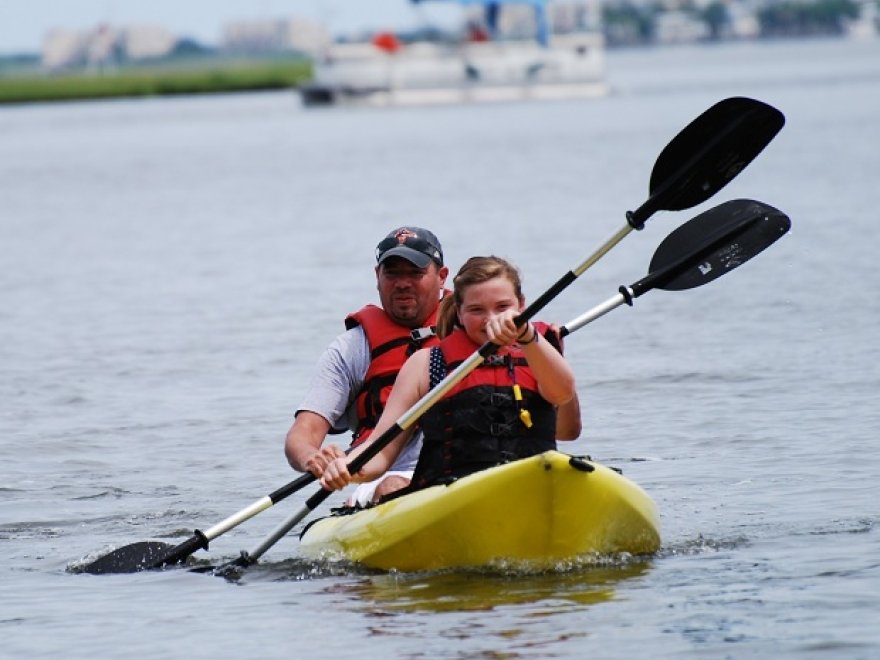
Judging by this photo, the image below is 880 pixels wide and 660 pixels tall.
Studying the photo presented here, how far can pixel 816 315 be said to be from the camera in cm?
1602

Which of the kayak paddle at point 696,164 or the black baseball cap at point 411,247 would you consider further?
the kayak paddle at point 696,164

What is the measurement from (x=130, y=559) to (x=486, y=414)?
201 cm

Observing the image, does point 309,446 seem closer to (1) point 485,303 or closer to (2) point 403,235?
(2) point 403,235

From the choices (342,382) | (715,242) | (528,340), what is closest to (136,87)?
(715,242)

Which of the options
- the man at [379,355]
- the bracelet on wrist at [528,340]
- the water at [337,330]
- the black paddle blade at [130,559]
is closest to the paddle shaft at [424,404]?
the bracelet on wrist at [528,340]

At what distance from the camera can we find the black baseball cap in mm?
7883

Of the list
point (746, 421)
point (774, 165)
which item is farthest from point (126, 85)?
point (746, 421)

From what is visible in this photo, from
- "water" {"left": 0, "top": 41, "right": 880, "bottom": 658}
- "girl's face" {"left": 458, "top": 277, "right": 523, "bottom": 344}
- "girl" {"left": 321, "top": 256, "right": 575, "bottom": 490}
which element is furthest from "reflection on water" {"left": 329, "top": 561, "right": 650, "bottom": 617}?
"girl's face" {"left": 458, "top": 277, "right": 523, "bottom": 344}

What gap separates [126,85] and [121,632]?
293 ft

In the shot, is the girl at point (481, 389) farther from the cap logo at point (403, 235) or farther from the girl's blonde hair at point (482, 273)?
the cap logo at point (403, 235)

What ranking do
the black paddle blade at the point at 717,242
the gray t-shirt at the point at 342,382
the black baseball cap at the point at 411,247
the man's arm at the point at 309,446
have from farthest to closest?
the black paddle blade at the point at 717,242 < the gray t-shirt at the point at 342,382 < the black baseball cap at the point at 411,247 < the man's arm at the point at 309,446

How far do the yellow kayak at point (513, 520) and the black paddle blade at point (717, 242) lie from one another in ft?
4.31

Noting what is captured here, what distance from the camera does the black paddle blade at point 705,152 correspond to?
8.84 m

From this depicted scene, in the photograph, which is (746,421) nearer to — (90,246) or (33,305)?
(33,305)
